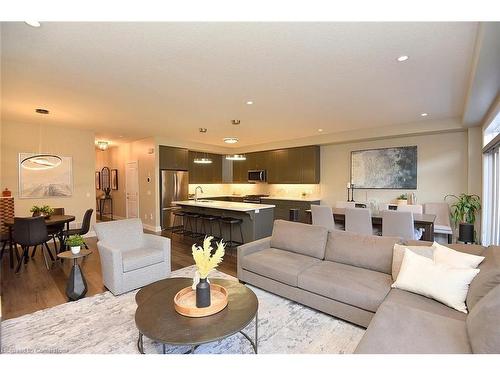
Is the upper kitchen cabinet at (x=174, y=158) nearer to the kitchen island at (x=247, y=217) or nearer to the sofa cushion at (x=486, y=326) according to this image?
the kitchen island at (x=247, y=217)

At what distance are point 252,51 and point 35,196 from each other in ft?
19.7

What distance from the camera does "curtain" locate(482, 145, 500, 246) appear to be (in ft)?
13.3

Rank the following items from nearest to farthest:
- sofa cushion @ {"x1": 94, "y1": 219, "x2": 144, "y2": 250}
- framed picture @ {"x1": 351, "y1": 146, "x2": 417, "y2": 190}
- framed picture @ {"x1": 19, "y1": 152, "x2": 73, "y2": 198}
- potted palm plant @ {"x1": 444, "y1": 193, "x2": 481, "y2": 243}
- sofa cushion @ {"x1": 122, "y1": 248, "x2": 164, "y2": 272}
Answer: sofa cushion @ {"x1": 122, "y1": 248, "x2": 164, "y2": 272} → sofa cushion @ {"x1": 94, "y1": 219, "x2": 144, "y2": 250} → potted palm plant @ {"x1": 444, "y1": 193, "x2": 481, "y2": 243} → framed picture @ {"x1": 19, "y1": 152, "x2": 73, "y2": 198} → framed picture @ {"x1": 351, "y1": 146, "x2": 417, "y2": 190}

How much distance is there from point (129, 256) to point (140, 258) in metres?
0.16

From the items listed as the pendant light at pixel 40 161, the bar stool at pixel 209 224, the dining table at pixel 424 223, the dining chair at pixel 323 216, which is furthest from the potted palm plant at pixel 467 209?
the pendant light at pixel 40 161

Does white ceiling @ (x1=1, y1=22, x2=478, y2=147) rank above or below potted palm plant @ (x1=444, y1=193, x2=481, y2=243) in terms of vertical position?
above

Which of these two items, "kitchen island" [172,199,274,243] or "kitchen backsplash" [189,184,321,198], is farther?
"kitchen backsplash" [189,184,321,198]

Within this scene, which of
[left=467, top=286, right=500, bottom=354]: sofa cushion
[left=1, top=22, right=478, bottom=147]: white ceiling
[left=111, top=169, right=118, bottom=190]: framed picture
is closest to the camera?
[left=467, top=286, right=500, bottom=354]: sofa cushion

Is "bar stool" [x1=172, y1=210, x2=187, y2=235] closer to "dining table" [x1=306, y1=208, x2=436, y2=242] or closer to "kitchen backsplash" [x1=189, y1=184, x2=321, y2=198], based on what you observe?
"kitchen backsplash" [x1=189, y1=184, x2=321, y2=198]

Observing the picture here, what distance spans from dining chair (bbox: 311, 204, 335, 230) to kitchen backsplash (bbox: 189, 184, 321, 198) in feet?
9.18

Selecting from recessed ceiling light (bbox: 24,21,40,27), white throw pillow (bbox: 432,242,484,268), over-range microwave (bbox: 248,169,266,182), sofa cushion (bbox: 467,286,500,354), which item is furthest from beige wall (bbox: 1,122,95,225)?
sofa cushion (bbox: 467,286,500,354)

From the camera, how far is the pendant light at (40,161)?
215 inches

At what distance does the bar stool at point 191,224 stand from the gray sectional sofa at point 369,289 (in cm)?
295
